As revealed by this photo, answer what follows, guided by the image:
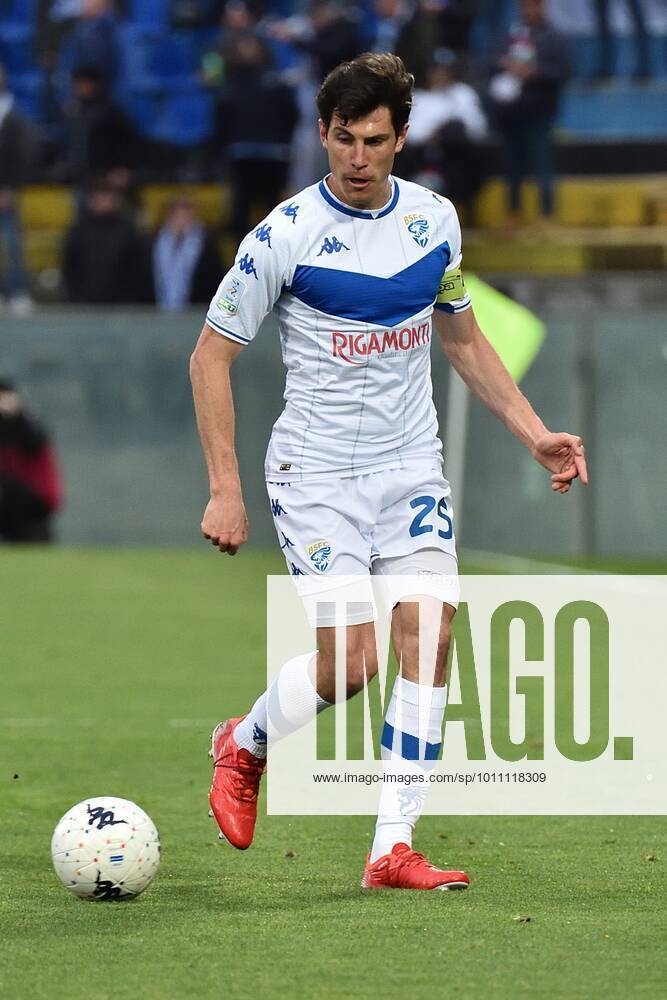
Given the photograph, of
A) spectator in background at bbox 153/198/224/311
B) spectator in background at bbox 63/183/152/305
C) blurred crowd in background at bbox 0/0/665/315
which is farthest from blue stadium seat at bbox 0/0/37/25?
spectator in background at bbox 153/198/224/311

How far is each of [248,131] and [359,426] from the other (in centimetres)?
1288

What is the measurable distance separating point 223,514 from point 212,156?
14.1m

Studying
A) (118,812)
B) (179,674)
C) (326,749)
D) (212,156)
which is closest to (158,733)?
(326,749)

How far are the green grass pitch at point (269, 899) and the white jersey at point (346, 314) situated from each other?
4.05ft

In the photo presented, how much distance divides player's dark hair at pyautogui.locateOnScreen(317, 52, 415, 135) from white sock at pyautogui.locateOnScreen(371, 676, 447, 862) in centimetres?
160

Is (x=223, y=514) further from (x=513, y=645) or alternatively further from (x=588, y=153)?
(x=588, y=153)

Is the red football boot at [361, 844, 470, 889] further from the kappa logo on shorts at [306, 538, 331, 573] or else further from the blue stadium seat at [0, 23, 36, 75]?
the blue stadium seat at [0, 23, 36, 75]

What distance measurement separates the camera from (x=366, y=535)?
18.0 ft

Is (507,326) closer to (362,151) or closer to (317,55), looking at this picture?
(317,55)

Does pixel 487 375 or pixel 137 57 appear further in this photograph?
pixel 137 57

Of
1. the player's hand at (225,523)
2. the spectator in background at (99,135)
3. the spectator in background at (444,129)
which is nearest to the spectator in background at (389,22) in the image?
the spectator in background at (444,129)

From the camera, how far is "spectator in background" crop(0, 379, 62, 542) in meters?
16.2

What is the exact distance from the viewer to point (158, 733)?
329 inches

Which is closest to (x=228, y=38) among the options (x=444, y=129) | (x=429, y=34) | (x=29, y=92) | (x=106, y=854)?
A: (x=429, y=34)
